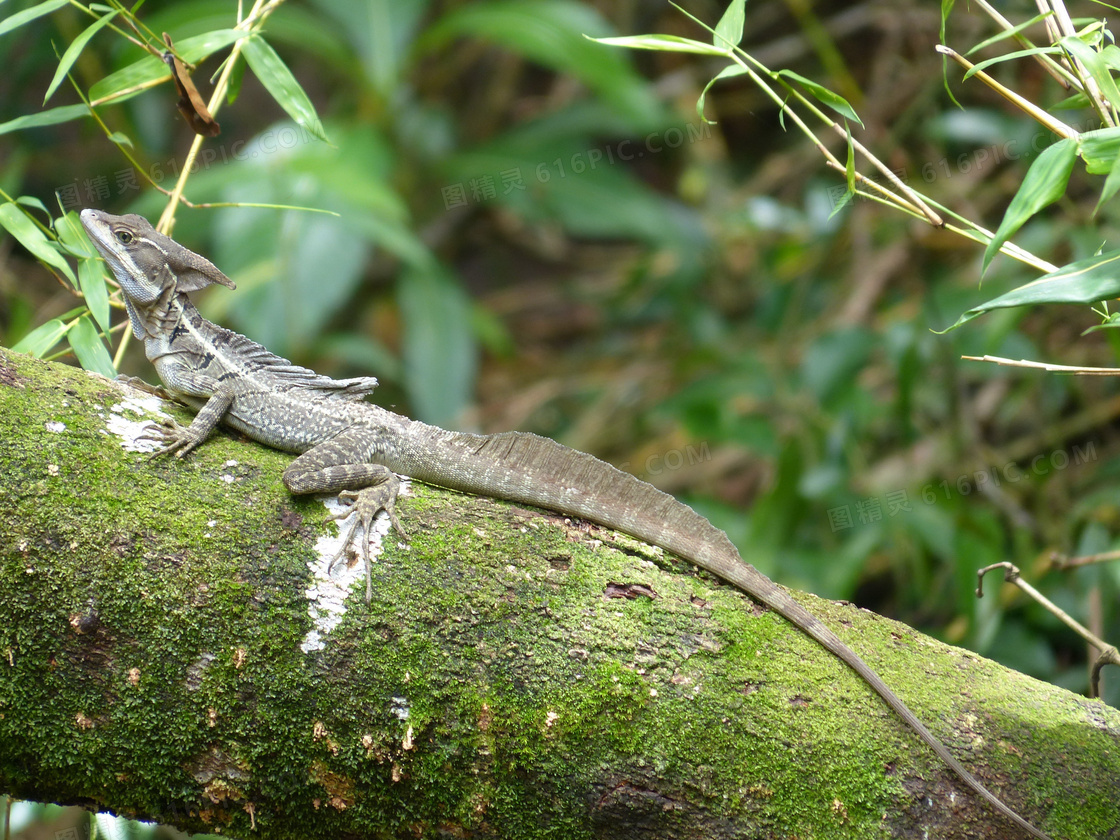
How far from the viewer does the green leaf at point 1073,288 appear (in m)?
1.88

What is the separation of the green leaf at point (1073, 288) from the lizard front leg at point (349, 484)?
1620mm

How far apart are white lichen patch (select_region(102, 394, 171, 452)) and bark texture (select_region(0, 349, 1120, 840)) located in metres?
0.05

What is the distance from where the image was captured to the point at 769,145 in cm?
971

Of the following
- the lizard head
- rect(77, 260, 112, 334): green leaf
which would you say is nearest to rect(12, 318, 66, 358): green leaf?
rect(77, 260, 112, 334): green leaf

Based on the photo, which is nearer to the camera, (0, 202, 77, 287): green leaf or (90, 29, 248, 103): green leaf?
(0, 202, 77, 287): green leaf

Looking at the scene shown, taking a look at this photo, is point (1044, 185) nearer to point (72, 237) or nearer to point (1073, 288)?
point (1073, 288)

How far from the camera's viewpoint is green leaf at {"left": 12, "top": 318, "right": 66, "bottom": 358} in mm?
2881

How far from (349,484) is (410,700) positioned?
2.83 feet

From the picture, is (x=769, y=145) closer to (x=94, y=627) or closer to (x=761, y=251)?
(x=761, y=251)

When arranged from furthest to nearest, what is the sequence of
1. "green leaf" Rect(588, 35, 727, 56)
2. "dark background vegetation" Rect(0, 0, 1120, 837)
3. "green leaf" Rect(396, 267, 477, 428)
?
"green leaf" Rect(396, 267, 477, 428) < "dark background vegetation" Rect(0, 0, 1120, 837) < "green leaf" Rect(588, 35, 727, 56)

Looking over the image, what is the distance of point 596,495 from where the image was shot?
9.40 feet

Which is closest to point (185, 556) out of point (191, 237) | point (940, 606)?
point (940, 606)

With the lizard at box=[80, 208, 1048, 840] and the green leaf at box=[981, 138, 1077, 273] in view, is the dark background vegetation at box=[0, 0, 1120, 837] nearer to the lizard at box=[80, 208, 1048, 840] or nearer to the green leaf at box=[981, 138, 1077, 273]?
the lizard at box=[80, 208, 1048, 840]

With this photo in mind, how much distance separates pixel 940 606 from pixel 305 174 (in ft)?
16.6
